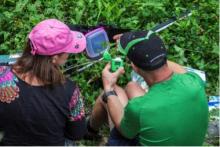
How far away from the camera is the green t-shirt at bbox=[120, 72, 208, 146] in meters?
2.86

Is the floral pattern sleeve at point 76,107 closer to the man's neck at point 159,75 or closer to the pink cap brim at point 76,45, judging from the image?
the pink cap brim at point 76,45

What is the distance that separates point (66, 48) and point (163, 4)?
240cm

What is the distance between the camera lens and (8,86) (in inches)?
121

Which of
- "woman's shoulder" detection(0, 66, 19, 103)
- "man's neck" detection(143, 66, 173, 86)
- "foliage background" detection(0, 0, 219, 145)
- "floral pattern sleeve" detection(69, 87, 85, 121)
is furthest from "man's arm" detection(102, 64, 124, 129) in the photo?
"foliage background" detection(0, 0, 219, 145)

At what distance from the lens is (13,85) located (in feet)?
10.0

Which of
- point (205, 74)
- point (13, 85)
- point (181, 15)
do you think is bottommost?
point (205, 74)

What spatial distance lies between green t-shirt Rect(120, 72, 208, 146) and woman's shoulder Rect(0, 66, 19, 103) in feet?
2.47

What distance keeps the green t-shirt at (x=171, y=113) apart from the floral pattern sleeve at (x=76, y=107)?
398 mm

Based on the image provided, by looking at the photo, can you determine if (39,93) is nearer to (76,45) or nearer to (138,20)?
(76,45)

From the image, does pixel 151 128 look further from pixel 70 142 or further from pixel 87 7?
pixel 87 7

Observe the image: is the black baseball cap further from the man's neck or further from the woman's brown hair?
the woman's brown hair

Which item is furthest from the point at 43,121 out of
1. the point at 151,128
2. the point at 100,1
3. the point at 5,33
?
the point at 100,1

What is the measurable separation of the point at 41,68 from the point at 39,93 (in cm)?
16

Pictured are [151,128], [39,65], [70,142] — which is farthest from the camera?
[70,142]
